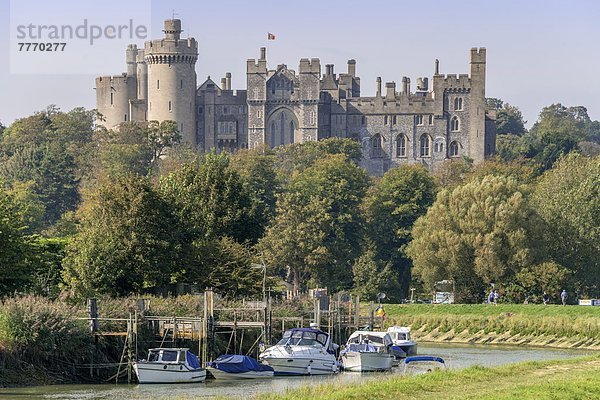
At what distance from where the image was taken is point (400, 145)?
158125mm

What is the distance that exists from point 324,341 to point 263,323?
2.15 meters

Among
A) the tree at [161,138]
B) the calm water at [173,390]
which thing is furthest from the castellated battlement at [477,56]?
the calm water at [173,390]

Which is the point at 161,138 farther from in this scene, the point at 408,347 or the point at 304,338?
the point at 304,338

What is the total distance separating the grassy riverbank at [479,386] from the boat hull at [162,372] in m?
8.29

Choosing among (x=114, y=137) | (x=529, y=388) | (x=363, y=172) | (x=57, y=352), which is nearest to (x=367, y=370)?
(x=57, y=352)

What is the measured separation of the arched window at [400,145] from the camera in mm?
157875

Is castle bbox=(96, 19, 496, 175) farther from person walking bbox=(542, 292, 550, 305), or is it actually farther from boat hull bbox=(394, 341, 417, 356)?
boat hull bbox=(394, 341, 417, 356)

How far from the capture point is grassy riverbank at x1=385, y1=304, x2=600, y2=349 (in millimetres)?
65875

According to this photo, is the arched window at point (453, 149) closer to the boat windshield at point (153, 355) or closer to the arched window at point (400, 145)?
the arched window at point (400, 145)

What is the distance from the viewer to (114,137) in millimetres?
144750

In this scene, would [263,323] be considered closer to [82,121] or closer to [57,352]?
[57,352]

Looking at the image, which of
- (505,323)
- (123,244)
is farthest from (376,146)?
(123,244)

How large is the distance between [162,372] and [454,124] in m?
114

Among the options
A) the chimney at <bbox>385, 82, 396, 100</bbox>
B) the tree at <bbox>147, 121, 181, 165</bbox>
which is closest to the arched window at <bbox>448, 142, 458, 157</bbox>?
the chimney at <bbox>385, 82, 396, 100</bbox>
